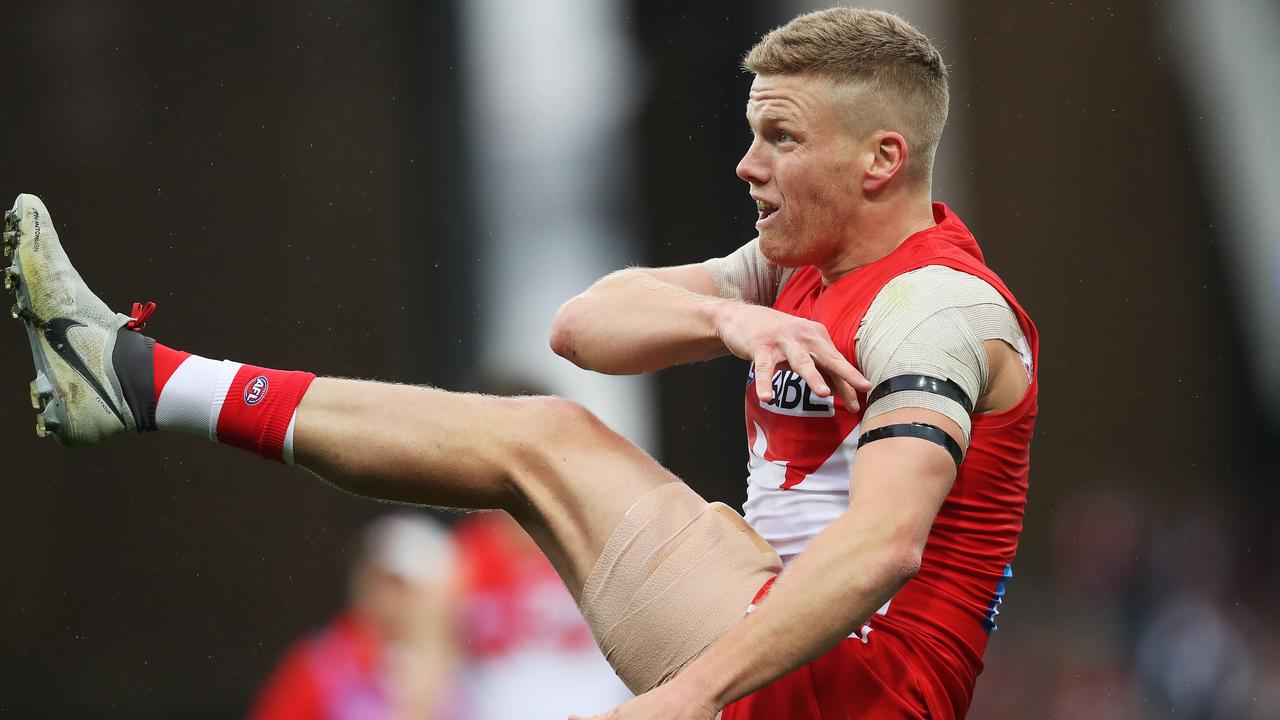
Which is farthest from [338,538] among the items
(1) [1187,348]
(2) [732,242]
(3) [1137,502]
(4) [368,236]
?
(1) [1187,348]

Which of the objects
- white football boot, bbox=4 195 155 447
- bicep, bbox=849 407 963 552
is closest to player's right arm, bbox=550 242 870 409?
bicep, bbox=849 407 963 552

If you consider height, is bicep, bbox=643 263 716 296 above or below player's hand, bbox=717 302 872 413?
below

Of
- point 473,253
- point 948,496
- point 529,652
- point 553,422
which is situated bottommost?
point 529,652

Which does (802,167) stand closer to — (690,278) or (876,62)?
(876,62)

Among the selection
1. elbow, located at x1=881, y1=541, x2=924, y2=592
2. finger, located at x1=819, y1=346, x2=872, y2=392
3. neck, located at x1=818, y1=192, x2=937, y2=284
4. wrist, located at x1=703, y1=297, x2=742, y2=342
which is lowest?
elbow, located at x1=881, y1=541, x2=924, y2=592

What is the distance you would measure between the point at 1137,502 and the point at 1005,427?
6066 millimetres

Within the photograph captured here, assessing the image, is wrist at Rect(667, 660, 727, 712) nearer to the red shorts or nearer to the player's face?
the red shorts

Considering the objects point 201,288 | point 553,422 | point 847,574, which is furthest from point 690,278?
point 201,288

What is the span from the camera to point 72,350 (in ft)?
7.57

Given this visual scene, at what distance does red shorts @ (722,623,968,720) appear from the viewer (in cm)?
204

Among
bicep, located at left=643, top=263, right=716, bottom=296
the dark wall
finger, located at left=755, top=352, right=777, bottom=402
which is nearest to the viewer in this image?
finger, located at left=755, top=352, right=777, bottom=402

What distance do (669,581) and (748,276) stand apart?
690mm

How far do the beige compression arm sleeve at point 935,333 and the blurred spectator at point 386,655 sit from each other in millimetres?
2240

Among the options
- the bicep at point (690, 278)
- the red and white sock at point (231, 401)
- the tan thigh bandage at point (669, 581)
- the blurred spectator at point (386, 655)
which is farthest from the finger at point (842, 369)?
the blurred spectator at point (386, 655)
